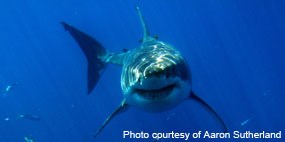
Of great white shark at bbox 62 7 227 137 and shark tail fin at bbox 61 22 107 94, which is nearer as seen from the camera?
great white shark at bbox 62 7 227 137

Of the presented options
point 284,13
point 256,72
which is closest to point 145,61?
point 284,13

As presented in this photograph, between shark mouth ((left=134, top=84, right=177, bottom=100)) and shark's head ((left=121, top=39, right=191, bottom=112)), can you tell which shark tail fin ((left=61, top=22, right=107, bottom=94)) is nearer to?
shark's head ((left=121, top=39, right=191, bottom=112))

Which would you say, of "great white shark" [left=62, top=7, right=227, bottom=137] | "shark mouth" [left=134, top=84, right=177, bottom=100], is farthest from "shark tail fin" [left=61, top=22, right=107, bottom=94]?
"shark mouth" [left=134, top=84, right=177, bottom=100]

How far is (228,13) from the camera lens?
51562mm

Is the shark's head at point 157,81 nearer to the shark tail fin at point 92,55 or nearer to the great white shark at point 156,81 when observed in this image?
the great white shark at point 156,81

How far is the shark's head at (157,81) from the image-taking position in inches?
162

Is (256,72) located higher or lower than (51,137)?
higher

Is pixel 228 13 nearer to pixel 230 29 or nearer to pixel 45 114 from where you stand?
pixel 230 29

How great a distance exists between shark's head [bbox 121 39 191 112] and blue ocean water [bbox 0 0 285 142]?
30.9 feet

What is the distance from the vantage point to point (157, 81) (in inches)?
161

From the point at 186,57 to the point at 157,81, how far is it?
1624 inches

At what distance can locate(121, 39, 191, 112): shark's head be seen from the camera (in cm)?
411

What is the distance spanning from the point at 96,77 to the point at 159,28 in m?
63.7

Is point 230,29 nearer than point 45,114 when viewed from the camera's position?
No
